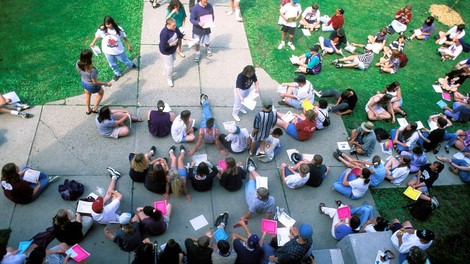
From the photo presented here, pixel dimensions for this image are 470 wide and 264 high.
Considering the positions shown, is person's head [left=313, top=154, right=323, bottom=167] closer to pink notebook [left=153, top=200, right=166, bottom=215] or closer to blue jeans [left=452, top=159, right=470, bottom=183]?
pink notebook [left=153, top=200, right=166, bottom=215]

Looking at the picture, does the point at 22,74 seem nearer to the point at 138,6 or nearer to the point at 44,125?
the point at 44,125

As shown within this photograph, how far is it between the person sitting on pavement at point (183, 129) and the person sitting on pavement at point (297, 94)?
2895mm

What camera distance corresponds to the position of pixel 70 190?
7.29 meters

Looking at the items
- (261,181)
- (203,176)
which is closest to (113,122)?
(203,176)

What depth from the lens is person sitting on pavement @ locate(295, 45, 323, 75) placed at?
10.8 m

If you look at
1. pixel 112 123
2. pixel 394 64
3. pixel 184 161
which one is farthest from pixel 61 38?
pixel 394 64

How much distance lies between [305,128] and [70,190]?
562 centimetres

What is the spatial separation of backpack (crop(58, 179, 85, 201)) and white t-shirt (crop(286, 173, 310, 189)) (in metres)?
4.50

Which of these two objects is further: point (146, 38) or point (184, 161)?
point (146, 38)

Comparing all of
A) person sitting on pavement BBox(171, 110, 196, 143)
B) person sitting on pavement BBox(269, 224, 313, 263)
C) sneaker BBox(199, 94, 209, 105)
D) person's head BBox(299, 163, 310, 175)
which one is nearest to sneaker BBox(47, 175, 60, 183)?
person sitting on pavement BBox(171, 110, 196, 143)

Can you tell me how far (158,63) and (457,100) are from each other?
948 centimetres

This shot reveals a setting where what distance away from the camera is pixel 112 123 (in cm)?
831

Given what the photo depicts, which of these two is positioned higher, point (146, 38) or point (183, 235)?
point (146, 38)

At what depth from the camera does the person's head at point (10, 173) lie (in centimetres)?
652
